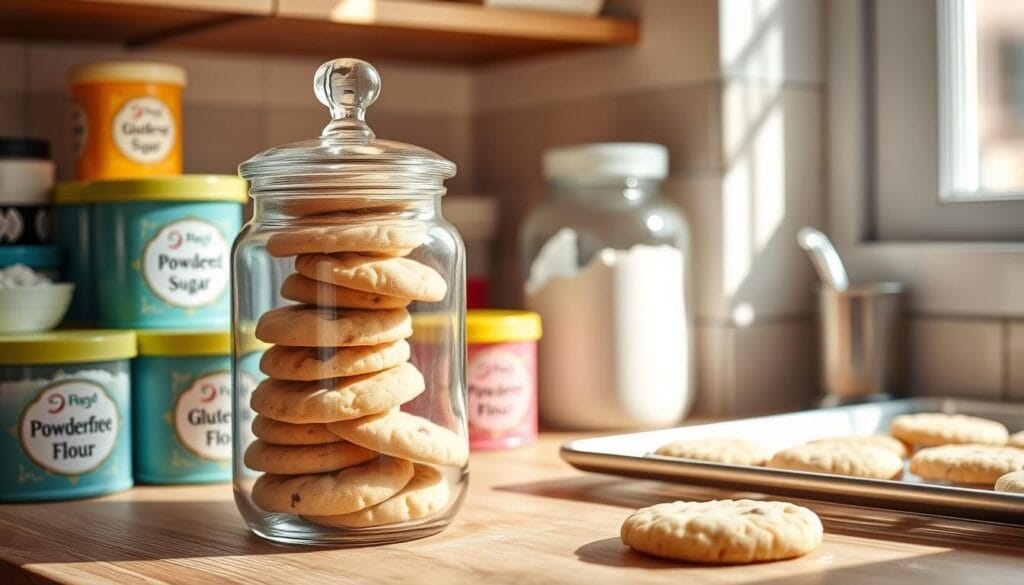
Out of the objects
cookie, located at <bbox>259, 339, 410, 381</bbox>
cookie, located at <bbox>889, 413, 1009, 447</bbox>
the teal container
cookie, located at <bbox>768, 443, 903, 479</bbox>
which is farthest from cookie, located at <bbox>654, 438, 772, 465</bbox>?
the teal container

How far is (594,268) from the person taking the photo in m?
1.38

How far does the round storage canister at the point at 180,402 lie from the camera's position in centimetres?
112

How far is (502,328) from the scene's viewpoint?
128cm

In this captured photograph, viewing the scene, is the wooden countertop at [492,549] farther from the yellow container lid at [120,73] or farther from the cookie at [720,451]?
the yellow container lid at [120,73]

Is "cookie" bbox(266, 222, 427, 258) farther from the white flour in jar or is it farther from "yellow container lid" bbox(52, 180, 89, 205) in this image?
the white flour in jar

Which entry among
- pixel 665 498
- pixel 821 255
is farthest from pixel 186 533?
pixel 821 255

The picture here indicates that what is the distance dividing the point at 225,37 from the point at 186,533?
2.23 feet

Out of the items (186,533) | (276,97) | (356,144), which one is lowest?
(186,533)

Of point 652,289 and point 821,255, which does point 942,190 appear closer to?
point 821,255

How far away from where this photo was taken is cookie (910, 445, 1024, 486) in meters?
0.97

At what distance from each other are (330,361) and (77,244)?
0.46m

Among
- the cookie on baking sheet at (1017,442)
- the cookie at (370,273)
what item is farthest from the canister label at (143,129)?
the cookie on baking sheet at (1017,442)

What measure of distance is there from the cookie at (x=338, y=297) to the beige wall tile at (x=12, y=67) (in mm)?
694

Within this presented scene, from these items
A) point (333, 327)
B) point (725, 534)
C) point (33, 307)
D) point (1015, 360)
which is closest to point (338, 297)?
point (333, 327)
